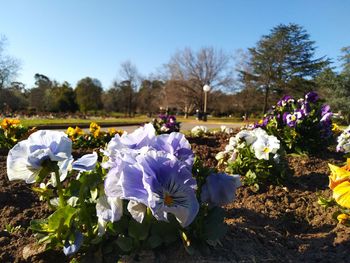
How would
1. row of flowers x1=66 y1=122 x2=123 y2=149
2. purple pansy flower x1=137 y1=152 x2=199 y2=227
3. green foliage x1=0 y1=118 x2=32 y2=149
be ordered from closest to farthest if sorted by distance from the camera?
purple pansy flower x1=137 y1=152 x2=199 y2=227
green foliage x1=0 y1=118 x2=32 y2=149
row of flowers x1=66 y1=122 x2=123 y2=149

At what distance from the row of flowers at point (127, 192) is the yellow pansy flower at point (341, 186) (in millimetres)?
542

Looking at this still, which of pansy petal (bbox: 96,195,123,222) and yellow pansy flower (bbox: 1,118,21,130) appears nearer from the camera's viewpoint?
pansy petal (bbox: 96,195,123,222)

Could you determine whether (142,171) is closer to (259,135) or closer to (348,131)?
(259,135)

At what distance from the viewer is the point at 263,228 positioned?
2.43 m

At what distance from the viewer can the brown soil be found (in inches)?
74.4

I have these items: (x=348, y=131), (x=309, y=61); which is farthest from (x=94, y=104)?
(x=348, y=131)

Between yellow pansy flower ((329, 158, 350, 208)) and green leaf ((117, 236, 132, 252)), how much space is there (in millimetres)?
1050

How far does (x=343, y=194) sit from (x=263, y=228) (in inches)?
25.8

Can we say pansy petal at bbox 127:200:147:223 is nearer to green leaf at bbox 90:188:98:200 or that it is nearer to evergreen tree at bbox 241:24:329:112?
green leaf at bbox 90:188:98:200

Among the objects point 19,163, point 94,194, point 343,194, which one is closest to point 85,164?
point 94,194

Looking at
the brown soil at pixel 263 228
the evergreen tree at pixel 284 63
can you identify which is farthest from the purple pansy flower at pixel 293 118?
the evergreen tree at pixel 284 63

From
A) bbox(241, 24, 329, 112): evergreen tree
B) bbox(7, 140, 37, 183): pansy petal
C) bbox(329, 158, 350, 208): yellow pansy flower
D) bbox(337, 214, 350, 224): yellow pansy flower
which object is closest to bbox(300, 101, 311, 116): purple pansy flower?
bbox(337, 214, 350, 224): yellow pansy flower

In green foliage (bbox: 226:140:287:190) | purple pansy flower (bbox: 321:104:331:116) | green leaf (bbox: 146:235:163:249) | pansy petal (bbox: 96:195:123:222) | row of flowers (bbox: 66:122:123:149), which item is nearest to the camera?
pansy petal (bbox: 96:195:123:222)

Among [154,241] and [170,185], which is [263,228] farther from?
[170,185]
